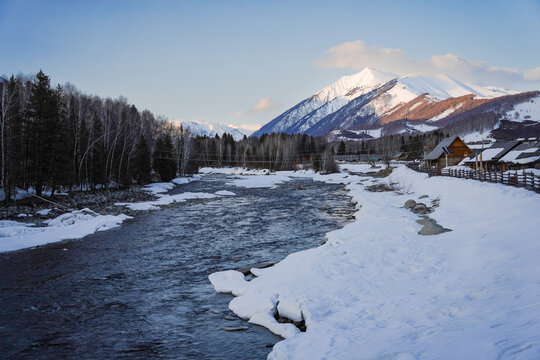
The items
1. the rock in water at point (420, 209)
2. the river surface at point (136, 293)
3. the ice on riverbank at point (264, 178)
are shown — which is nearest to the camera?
the river surface at point (136, 293)

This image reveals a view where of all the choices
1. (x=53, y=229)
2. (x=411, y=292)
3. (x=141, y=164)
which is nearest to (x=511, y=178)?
(x=411, y=292)

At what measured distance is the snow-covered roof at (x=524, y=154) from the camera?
49.0 metres

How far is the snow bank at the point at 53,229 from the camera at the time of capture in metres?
19.9

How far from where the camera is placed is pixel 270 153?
130 metres

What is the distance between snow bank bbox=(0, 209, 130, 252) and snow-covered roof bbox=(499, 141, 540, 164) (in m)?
52.8

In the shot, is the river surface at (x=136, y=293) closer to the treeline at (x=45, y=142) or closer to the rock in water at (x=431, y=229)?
the rock in water at (x=431, y=229)

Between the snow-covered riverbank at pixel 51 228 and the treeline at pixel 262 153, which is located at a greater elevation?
the treeline at pixel 262 153

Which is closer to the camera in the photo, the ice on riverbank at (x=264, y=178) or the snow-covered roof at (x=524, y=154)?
the snow-covered roof at (x=524, y=154)

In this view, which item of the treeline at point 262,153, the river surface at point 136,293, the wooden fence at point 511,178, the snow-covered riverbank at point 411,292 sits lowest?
the river surface at point 136,293

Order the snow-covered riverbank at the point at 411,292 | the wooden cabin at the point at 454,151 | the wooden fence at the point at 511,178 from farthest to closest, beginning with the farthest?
the wooden cabin at the point at 454,151 < the wooden fence at the point at 511,178 < the snow-covered riverbank at the point at 411,292

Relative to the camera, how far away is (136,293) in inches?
502

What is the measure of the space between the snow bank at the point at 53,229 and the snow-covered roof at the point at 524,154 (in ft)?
173

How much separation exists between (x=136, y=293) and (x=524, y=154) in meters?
56.8

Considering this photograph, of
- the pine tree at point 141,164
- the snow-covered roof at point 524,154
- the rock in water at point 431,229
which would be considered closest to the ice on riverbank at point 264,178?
the pine tree at point 141,164
